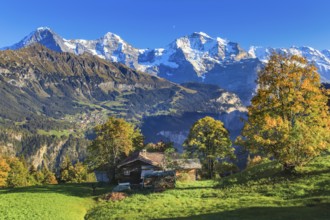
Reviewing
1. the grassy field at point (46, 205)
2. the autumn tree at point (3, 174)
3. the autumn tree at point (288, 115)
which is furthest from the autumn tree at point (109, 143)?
the autumn tree at point (3, 174)

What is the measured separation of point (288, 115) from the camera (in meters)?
49.8

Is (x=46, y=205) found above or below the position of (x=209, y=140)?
below

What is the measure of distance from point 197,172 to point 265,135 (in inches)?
2122

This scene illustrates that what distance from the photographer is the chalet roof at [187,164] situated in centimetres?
8207

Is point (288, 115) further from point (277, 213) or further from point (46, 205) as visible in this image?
point (46, 205)

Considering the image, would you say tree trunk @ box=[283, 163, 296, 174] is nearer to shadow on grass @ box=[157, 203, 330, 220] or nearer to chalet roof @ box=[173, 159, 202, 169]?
shadow on grass @ box=[157, 203, 330, 220]

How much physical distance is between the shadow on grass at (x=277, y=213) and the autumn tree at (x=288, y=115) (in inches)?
540

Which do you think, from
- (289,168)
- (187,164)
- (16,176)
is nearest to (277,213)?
A: (289,168)

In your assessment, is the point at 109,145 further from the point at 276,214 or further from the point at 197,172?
the point at 276,214

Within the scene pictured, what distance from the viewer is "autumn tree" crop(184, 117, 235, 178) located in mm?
95312

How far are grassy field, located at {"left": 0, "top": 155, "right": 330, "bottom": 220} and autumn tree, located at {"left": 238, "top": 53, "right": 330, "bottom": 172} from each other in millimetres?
4093

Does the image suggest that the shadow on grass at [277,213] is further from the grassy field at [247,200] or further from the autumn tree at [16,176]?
the autumn tree at [16,176]

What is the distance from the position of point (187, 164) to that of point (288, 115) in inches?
1872

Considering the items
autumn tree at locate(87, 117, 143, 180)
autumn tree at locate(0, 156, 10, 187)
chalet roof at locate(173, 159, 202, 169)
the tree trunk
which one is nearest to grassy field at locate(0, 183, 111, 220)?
autumn tree at locate(87, 117, 143, 180)
